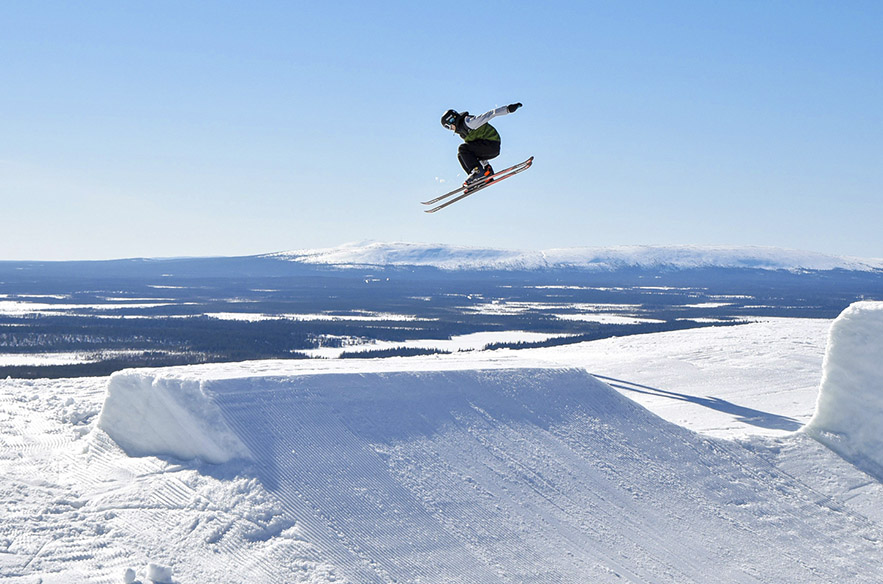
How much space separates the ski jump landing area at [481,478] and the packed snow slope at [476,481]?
30 millimetres

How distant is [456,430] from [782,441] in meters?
7.45

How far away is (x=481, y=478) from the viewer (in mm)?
11086

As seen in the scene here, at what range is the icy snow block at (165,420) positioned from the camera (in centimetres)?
1016

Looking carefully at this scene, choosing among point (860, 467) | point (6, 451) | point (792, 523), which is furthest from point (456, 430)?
point (860, 467)

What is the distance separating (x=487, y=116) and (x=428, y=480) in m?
5.53

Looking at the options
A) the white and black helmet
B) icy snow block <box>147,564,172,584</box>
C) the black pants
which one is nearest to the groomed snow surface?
icy snow block <box>147,564,172,584</box>

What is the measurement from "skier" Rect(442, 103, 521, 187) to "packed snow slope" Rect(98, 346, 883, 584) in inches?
148

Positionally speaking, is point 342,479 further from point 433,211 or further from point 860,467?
point 860,467

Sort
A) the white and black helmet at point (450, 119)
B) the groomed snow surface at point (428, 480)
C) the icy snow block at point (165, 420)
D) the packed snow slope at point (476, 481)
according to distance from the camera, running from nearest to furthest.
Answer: the groomed snow surface at point (428, 480), the packed snow slope at point (476, 481), the icy snow block at point (165, 420), the white and black helmet at point (450, 119)

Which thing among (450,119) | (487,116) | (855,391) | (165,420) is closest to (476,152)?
(450,119)

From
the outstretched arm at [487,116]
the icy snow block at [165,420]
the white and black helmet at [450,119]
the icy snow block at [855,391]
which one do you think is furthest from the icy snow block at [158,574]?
the icy snow block at [855,391]

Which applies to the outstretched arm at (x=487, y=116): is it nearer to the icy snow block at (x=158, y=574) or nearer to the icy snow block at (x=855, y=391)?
the icy snow block at (x=158, y=574)

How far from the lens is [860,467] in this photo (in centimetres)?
1458

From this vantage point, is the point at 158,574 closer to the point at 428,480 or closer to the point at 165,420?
the point at 165,420
